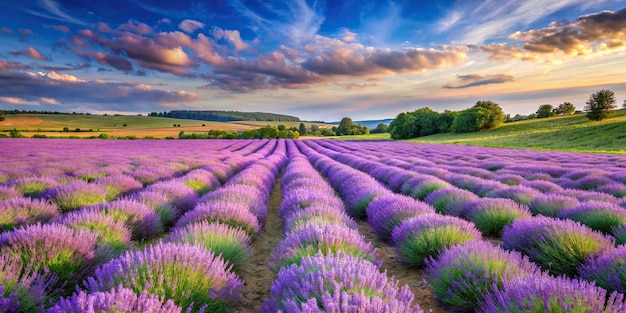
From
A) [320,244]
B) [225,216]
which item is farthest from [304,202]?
[320,244]

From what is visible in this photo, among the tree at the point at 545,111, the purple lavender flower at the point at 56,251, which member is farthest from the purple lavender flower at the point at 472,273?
the tree at the point at 545,111

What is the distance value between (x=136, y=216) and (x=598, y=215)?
19.0 ft

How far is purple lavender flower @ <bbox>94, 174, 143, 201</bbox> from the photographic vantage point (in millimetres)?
5730

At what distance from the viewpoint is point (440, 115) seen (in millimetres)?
67188

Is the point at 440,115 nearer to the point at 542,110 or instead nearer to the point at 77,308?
the point at 542,110

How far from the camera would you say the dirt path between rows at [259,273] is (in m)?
2.53

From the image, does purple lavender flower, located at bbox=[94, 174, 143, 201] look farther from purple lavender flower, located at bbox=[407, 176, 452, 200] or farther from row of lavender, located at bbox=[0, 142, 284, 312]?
purple lavender flower, located at bbox=[407, 176, 452, 200]

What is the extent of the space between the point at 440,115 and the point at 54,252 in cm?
7203

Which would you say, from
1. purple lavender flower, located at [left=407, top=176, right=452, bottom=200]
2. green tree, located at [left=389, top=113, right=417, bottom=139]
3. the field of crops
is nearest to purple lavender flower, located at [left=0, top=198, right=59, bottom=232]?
the field of crops

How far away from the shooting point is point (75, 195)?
16.0 ft

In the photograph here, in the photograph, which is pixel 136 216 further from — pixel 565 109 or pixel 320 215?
pixel 565 109

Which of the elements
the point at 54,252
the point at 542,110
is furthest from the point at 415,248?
the point at 542,110

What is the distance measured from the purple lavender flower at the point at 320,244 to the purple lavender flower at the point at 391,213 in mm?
1371

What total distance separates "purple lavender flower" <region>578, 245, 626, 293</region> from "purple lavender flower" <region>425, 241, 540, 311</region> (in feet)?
1.62
